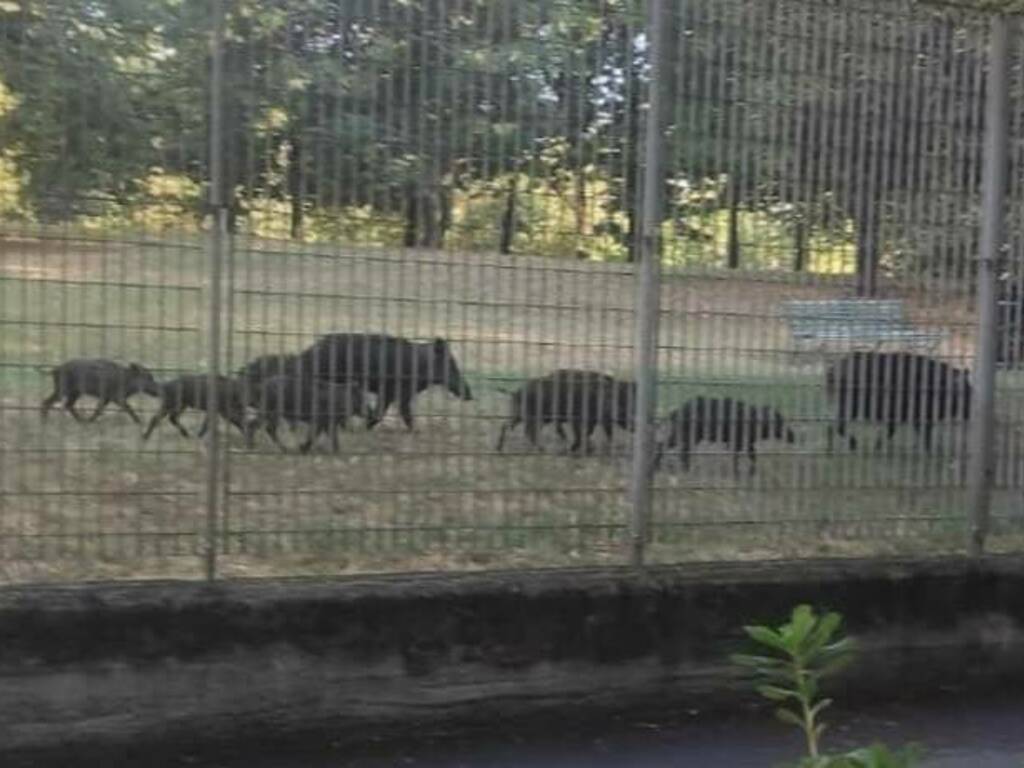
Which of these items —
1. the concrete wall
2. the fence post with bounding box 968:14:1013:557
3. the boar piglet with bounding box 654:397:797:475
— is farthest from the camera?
the fence post with bounding box 968:14:1013:557

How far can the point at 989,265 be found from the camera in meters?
7.36

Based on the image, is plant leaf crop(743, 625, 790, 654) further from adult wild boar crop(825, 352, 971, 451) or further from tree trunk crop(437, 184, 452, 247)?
adult wild boar crop(825, 352, 971, 451)

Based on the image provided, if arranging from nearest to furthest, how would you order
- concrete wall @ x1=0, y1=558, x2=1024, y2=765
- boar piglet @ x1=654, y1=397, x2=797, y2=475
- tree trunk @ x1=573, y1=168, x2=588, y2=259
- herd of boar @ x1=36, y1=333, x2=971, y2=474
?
concrete wall @ x1=0, y1=558, x2=1024, y2=765, herd of boar @ x1=36, y1=333, x2=971, y2=474, tree trunk @ x1=573, y1=168, x2=588, y2=259, boar piglet @ x1=654, y1=397, x2=797, y2=475

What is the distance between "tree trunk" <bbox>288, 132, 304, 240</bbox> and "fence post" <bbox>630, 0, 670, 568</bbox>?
1510 millimetres

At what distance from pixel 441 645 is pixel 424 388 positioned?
1.05 metres

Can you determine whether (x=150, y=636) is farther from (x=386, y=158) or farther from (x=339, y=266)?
(x=386, y=158)

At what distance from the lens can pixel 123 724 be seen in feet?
18.7

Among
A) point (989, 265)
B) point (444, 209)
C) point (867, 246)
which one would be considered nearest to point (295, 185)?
point (444, 209)

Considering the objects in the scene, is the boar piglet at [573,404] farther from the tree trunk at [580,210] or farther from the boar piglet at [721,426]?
the tree trunk at [580,210]

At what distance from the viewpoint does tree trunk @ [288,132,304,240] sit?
239 inches

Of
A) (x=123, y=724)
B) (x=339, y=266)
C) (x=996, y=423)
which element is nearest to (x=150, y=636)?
(x=123, y=724)

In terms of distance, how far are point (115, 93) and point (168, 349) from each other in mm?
991

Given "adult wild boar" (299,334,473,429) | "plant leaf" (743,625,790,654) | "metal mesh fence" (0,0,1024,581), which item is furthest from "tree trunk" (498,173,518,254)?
"plant leaf" (743,625,790,654)

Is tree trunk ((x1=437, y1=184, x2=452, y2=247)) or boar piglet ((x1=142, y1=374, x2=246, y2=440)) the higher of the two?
tree trunk ((x1=437, y1=184, x2=452, y2=247))
